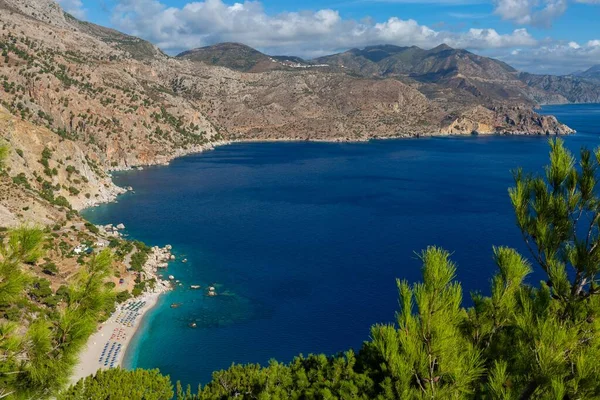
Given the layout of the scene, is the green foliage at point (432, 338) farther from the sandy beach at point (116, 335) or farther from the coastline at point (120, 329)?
the sandy beach at point (116, 335)

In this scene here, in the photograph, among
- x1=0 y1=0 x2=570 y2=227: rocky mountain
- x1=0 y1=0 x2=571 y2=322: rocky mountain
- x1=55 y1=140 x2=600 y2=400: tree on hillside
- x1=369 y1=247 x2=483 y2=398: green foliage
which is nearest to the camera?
x1=55 y1=140 x2=600 y2=400: tree on hillside

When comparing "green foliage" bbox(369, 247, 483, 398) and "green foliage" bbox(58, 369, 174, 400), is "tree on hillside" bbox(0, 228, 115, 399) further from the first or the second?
"green foliage" bbox(58, 369, 174, 400)

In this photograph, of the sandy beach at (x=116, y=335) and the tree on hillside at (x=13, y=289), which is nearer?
the tree on hillside at (x=13, y=289)

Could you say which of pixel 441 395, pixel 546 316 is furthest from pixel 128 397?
pixel 546 316

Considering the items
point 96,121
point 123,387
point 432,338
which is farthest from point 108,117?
point 432,338

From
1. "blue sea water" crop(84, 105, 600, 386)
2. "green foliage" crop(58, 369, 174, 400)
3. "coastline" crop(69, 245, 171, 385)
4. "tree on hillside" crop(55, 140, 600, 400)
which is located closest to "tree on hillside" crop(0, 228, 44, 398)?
"tree on hillside" crop(55, 140, 600, 400)

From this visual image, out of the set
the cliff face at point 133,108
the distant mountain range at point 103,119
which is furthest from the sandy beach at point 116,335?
the cliff face at point 133,108
